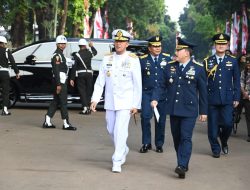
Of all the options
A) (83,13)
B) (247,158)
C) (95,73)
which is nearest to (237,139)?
(247,158)

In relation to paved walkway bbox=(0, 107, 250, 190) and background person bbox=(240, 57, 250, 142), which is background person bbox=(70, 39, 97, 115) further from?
background person bbox=(240, 57, 250, 142)

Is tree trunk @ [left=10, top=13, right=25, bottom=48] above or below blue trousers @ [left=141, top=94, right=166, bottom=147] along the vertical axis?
above

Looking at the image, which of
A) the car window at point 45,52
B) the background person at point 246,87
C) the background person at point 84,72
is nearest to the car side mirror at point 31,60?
the car window at point 45,52

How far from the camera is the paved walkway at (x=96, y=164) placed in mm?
7438

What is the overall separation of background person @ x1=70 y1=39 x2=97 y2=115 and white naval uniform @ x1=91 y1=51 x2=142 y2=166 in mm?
6794

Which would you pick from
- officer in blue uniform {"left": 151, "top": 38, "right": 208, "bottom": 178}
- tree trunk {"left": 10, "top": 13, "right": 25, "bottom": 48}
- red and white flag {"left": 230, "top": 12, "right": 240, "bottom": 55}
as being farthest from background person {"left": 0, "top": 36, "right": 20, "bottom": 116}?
red and white flag {"left": 230, "top": 12, "right": 240, "bottom": 55}

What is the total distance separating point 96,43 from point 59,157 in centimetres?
786

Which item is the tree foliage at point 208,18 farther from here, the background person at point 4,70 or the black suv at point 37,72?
the background person at point 4,70

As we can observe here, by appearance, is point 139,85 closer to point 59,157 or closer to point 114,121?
point 114,121

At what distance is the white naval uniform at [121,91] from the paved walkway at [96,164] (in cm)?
52

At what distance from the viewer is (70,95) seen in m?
16.5

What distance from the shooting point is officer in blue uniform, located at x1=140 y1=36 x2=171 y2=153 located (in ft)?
32.4

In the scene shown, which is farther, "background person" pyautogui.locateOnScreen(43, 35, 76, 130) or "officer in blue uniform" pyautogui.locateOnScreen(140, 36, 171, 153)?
"background person" pyautogui.locateOnScreen(43, 35, 76, 130)

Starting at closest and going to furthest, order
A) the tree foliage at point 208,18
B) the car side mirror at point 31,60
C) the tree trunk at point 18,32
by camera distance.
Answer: the car side mirror at point 31,60
the tree trunk at point 18,32
the tree foliage at point 208,18
